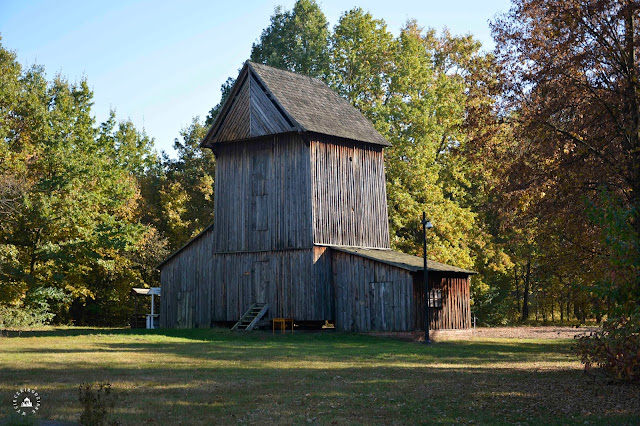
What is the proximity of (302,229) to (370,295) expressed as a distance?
4.92m

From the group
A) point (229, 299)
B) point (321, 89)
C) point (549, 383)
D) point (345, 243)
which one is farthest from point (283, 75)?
point (549, 383)

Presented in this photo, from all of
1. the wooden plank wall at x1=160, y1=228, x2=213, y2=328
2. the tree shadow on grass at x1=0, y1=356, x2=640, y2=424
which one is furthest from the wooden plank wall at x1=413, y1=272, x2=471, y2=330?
the tree shadow on grass at x1=0, y1=356, x2=640, y2=424

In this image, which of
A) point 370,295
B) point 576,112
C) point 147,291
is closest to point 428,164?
point 370,295

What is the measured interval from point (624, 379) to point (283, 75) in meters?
29.1

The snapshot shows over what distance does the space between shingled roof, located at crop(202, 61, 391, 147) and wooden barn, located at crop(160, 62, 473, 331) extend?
6cm

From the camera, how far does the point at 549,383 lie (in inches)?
679

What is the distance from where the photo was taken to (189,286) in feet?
140

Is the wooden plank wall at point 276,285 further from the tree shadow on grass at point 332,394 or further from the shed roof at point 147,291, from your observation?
the tree shadow on grass at point 332,394

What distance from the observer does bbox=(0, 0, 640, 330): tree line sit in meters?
24.5

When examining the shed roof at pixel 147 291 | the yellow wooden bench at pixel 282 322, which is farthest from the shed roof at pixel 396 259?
the shed roof at pixel 147 291

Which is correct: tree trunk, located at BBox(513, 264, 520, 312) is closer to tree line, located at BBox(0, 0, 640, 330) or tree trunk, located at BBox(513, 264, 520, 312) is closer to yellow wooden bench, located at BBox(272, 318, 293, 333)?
tree line, located at BBox(0, 0, 640, 330)

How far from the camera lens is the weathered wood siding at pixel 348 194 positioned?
38.4m

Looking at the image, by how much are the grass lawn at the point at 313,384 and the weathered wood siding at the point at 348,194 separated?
38.3 ft

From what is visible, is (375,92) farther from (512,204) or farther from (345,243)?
(512,204)
